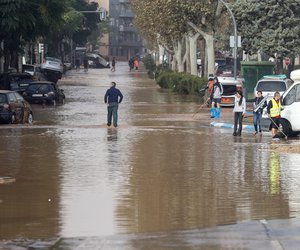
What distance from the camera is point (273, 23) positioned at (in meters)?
57.4

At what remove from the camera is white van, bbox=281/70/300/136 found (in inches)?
Answer: 1199

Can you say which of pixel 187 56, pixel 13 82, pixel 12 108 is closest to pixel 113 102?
pixel 12 108

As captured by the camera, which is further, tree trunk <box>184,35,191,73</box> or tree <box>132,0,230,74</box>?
tree trunk <box>184,35,191,73</box>

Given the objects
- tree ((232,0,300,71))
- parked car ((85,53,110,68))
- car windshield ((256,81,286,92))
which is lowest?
parked car ((85,53,110,68))

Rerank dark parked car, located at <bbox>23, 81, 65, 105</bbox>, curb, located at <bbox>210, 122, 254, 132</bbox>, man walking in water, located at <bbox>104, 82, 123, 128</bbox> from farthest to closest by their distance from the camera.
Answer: dark parked car, located at <bbox>23, 81, 65, 105</bbox> → man walking in water, located at <bbox>104, 82, 123, 128</bbox> → curb, located at <bbox>210, 122, 254, 132</bbox>

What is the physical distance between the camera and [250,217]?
49.6ft

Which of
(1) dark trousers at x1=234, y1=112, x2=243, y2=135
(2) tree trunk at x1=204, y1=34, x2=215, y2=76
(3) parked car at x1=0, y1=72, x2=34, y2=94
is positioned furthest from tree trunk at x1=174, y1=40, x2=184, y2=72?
(1) dark trousers at x1=234, y1=112, x2=243, y2=135

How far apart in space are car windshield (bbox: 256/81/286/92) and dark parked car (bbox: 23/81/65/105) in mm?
12007

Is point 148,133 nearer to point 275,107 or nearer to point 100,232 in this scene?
point 275,107

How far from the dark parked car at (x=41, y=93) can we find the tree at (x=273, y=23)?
38.7ft

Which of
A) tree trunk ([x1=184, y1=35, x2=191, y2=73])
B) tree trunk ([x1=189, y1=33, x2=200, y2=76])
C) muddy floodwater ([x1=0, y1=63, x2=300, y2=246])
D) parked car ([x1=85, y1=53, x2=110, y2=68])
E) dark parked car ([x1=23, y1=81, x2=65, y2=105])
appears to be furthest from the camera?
parked car ([x1=85, y1=53, x2=110, y2=68])

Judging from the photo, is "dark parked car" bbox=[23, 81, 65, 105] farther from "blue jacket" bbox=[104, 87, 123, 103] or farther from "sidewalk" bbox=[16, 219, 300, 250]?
"sidewalk" bbox=[16, 219, 300, 250]

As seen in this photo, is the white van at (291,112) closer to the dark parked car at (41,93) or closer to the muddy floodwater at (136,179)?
the muddy floodwater at (136,179)

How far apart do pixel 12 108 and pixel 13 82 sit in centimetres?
1900
